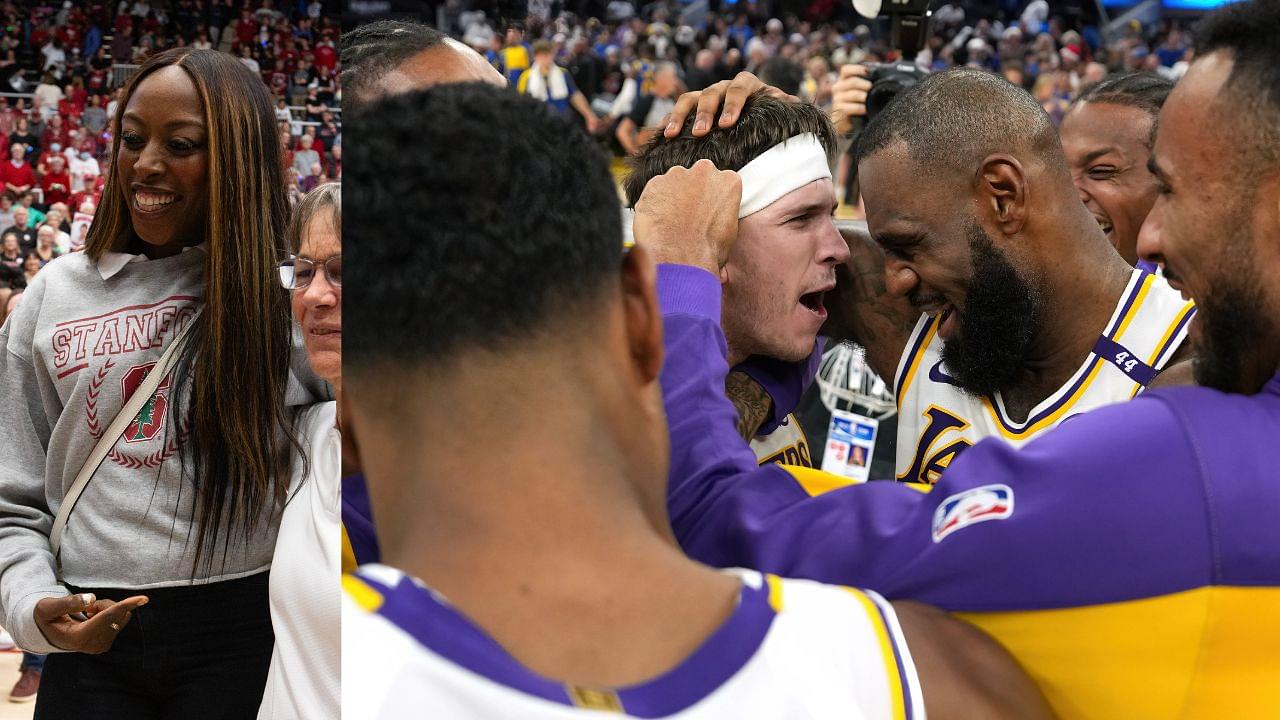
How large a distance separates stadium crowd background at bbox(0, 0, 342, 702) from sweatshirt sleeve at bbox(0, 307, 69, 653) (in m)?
0.05

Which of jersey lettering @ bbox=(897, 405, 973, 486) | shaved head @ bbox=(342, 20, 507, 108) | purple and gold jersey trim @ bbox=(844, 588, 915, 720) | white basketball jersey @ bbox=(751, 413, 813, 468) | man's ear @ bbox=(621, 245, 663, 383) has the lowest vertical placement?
white basketball jersey @ bbox=(751, 413, 813, 468)

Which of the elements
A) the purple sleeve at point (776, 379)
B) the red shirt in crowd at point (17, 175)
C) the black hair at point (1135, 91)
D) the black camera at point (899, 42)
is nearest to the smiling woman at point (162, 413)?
the red shirt in crowd at point (17, 175)

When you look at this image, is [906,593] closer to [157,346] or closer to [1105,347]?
[157,346]

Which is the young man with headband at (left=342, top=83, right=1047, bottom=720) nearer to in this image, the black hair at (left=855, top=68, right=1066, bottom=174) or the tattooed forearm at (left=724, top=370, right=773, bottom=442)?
the tattooed forearm at (left=724, top=370, right=773, bottom=442)

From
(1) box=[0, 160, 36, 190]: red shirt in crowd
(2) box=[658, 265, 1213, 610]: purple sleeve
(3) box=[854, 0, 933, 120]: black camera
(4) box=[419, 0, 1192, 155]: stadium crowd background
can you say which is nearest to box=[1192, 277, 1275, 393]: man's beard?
(2) box=[658, 265, 1213, 610]: purple sleeve

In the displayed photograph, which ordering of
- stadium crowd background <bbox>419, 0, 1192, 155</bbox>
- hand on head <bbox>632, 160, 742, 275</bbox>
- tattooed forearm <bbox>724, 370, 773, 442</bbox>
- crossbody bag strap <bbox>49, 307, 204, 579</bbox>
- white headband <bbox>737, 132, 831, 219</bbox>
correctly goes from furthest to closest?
stadium crowd background <bbox>419, 0, 1192, 155</bbox> → tattooed forearm <bbox>724, 370, 773, 442</bbox> → white headband <bbox>737, 132, 831, 219</bbox> → hand on head <bbox>632, 160, 742, 275</bbox> → crossbody bag strap <bbox>49, 307, 204, 579</bbox>

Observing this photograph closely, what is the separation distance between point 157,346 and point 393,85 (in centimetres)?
36

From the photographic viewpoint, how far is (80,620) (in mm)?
784

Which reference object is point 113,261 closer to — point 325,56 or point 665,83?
point 325,56

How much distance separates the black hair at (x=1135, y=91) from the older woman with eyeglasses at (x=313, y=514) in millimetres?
2468

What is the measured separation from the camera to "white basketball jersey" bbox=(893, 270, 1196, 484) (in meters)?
1.89

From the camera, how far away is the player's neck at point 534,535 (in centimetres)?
80

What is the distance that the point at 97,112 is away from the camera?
0.81m

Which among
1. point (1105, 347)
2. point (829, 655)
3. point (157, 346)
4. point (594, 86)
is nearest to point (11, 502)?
point (157, 346)
